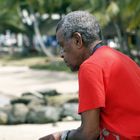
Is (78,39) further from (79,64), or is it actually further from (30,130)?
(30,130)

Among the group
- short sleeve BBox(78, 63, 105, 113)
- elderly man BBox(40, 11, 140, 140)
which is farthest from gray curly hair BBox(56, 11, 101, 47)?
short sleeve BBox(78, 63, 105, 113)

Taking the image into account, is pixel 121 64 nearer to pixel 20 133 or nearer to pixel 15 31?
pixel 20 133

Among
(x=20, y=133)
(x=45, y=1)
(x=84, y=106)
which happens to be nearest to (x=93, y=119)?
(x=84, y=106)

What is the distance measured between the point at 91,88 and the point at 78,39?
0.32 meters

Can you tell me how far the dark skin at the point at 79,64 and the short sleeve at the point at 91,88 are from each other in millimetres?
37

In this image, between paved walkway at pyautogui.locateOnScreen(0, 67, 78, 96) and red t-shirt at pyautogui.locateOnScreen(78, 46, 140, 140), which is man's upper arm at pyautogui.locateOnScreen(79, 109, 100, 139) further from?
paved walkway at pyautogui.locateOnScreen(0, 67, 78, 96)

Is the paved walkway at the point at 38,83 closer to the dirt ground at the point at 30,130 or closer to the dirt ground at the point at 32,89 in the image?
the dirt ground at the point at 32,89

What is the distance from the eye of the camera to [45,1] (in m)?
31.1

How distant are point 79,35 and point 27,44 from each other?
39034 millimetres

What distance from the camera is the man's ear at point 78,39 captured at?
8.66 ft

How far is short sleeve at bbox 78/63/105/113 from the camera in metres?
2.46

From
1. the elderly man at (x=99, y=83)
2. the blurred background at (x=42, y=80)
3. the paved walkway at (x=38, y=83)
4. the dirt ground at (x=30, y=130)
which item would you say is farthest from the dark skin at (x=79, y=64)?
the paved walkway at (x=38, y=83)

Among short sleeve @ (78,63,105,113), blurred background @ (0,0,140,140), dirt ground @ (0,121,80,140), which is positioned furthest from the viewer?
blurred background @ (0,0,140,140)

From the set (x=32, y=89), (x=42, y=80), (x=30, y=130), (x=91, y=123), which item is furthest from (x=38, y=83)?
(x=91, y=123)
